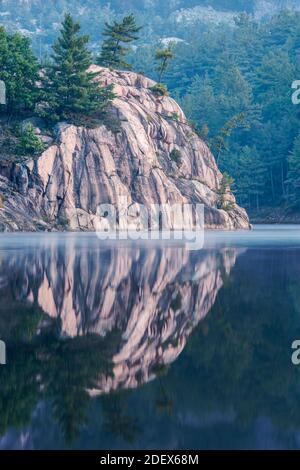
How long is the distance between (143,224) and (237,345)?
68633mm

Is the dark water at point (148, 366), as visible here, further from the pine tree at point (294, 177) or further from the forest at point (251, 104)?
the pine tree at point (294, 177)

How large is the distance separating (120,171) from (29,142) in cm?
1446

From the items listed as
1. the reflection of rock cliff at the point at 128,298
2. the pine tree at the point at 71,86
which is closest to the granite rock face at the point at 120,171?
the pine tree at the point at 71,86

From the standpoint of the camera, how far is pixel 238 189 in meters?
138

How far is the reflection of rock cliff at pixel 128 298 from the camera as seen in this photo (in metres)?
9.78

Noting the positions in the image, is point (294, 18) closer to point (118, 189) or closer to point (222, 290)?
point (118, 189)

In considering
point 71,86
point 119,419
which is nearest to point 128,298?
point 119,419

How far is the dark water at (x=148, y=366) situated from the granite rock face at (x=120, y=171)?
49593mm

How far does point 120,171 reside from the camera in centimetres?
8006

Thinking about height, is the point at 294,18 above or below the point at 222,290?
above

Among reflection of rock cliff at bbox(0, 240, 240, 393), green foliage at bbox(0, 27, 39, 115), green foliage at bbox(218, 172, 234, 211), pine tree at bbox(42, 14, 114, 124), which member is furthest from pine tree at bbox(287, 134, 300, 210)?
reflection of rock cliff at bbox(0, 240, 240, 393)

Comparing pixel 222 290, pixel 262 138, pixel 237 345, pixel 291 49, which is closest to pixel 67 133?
pixel 222 290

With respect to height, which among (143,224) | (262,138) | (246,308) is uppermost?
(262,138)

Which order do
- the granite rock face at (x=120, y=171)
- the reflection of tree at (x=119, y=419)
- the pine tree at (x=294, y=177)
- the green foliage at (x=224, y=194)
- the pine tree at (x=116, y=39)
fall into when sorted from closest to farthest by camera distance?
the reflection of tree at (x=119, y=419) → the granite rock face at (x=120, y=171) → the green foliage at (x=224, y=194) → the pine tree at (x=116, y=39) → the pine tree at (x=294, y=177)
